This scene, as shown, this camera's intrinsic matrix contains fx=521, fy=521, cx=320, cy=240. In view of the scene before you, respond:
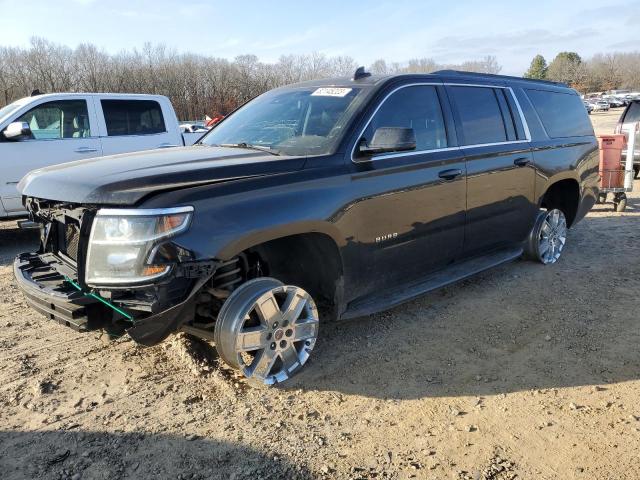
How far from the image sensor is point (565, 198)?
19.7 ft

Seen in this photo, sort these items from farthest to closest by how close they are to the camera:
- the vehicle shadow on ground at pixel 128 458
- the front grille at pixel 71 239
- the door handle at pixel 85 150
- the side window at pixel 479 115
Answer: the door handle at pixel 85 150 < the side window at pixel 479 115 < the front grille at pixel 71 239 < the vehicle shadow on ground at pixel 128 458

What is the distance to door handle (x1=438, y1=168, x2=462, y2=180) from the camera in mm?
4049

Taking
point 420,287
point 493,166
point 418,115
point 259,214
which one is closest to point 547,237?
point 493,166

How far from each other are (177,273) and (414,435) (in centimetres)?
152

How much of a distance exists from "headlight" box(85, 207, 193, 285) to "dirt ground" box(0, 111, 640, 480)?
2.85ft

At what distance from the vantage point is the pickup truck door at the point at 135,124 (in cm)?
773

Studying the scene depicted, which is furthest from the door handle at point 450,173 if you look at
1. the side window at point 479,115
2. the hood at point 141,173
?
the hood at point 141,173

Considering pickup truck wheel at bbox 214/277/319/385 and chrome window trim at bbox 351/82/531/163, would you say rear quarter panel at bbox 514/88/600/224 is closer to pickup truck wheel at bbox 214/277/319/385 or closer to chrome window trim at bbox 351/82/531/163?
chrome window trim at bbox 351/82/531/163

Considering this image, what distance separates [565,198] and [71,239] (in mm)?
5206

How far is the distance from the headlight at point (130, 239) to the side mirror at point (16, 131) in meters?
4.92

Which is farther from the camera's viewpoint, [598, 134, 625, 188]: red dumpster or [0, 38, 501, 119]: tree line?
[0, 38, 501, 119]: tree line

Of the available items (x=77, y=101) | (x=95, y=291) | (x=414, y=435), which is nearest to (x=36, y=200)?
(x=95, y=291)

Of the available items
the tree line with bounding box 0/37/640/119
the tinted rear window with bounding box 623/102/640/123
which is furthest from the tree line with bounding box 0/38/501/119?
the tinted rear window with bounding box 623/102/640/123

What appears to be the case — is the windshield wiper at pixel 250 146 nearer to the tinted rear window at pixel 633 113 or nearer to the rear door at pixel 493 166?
the rear door at pixel 493 166
